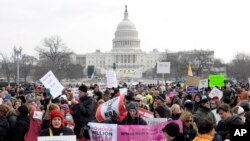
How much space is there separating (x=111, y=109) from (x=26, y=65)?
99703mm

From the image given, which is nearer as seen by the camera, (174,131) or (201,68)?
(174,131)

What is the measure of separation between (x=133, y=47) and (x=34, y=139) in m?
151

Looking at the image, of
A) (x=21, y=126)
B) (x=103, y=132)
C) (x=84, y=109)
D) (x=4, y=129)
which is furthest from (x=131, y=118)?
(x=84, y=109)

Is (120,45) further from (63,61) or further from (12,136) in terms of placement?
(12,136)

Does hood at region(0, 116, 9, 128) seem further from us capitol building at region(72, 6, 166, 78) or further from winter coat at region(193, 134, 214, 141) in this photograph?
us capitol building at region(72, 6, 166, 78)

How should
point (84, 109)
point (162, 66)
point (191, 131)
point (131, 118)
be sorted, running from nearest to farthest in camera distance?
point (191, 131), point (131, 118), point (84, 109), point (162, 66)

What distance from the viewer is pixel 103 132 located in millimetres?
7398

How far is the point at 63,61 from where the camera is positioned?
329 ft

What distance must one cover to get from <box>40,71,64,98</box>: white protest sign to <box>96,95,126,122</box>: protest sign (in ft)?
16.4

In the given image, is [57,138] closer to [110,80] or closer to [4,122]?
[4,122]

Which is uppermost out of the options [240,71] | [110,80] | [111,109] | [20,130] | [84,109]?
[240,71]

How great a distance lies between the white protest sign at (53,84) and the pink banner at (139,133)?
558 cm

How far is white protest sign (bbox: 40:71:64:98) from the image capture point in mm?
13000

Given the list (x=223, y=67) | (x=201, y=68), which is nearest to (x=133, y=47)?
(x=223, y=67)
